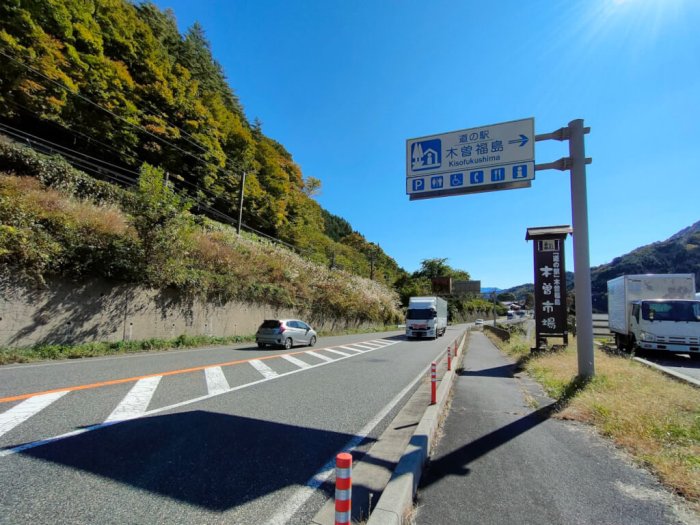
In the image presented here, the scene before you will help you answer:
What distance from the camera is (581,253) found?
841 centimetres

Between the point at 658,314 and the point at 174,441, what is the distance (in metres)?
17.4

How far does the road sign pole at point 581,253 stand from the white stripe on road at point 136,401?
9.09 metres

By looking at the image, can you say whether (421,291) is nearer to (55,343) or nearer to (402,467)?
(55,343)

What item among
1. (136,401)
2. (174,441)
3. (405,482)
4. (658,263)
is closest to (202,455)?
(174,441)

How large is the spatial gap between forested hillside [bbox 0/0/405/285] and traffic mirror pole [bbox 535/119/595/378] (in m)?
22.2

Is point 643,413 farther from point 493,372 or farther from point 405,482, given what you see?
point 493,372

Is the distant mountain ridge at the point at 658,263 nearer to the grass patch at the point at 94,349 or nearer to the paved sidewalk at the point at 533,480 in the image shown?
the grass patch at the point at 94,349

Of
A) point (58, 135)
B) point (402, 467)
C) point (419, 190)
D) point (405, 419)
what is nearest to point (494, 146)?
point (419, 190)

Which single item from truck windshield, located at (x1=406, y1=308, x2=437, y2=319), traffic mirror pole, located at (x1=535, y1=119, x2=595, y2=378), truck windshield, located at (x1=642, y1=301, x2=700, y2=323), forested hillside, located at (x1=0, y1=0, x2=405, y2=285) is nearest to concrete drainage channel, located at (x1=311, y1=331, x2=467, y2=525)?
traffic mirror pole, located at (x1=535, y1=119, x2=595, y2=378)

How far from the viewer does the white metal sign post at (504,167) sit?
27.8 ft

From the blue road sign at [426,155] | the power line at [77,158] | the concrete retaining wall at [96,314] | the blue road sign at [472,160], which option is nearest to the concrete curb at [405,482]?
the blue road sign at [472,160]

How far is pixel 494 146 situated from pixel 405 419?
26.8 feet

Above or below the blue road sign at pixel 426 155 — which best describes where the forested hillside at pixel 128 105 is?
above

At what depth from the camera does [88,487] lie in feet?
10.8
